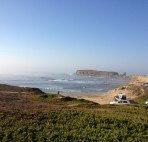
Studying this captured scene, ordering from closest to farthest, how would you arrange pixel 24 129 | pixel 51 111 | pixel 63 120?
pixel 24 129
pixel 63 120
pixel 51 111

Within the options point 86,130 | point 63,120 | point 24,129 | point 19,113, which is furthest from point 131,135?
point 19,113

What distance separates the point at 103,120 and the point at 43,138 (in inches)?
246

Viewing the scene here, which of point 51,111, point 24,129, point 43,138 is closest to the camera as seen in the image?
point 43,138

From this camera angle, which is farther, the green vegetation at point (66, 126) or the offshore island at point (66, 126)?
the offshore island at point (66, 126)

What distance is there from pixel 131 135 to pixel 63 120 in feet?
19.8

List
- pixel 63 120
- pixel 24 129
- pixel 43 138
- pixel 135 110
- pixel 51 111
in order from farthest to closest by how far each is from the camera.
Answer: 1. pixel 135 110
2. pixel 51 111
3. pixel 63 120
4. pixel 24 129
5. pixel 43 138

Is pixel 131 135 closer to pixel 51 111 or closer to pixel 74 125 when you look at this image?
pixel 74 125

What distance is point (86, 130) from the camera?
83.9ft

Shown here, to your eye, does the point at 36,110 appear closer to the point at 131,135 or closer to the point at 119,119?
the point at 119,119

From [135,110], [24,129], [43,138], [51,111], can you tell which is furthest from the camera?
[135,110]

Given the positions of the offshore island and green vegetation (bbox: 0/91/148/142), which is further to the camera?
the offshore island

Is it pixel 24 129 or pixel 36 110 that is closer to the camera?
pixel 24 129

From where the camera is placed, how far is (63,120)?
27.9 meters

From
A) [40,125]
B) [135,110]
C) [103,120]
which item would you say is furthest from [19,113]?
[135,110]
